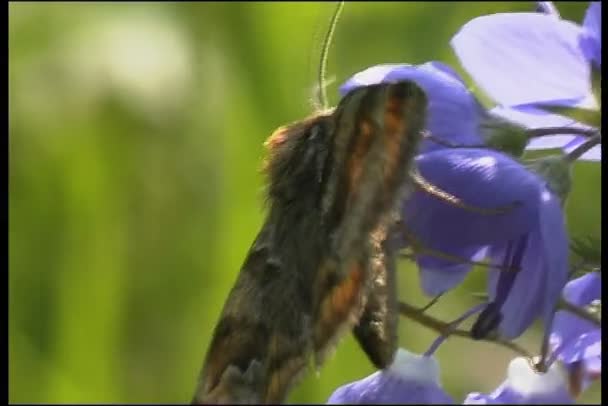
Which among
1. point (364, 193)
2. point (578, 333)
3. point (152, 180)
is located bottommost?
point (152, 180)

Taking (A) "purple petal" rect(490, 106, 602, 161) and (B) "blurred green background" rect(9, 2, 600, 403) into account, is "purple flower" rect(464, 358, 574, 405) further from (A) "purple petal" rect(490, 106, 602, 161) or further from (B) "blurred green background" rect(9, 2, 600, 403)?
(B) "blurred green background" rect(9, 2, 600, 403)

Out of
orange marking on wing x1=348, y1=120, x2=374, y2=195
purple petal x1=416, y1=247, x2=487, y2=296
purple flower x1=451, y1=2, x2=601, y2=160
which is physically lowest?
purple petal x1=416, y1=247, x2=487, y2=296

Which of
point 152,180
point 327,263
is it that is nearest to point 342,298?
point 327,263

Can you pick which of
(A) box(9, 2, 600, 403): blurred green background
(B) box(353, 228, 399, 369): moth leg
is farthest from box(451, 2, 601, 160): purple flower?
(A) box(9, 2, 600, 403): blurred green background

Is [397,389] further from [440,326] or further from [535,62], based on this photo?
[535,62]

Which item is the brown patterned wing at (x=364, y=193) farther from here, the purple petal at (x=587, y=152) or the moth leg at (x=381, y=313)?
the purple petal at (x=587, y=152)

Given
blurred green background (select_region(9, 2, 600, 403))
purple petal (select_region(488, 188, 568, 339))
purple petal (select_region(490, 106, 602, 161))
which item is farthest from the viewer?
blurred green background (select_region(9, 2, 600, 403))

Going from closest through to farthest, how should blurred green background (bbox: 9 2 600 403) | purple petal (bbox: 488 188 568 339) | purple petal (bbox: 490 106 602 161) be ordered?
purple petal (bbox: 488 188 568 339), purple petal (bbox: 490 106 602 161), blurred green background (bbox: 9 2 600 403)

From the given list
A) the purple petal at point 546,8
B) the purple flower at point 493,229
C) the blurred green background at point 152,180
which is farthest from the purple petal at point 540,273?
the blurred green background at point 152,180
